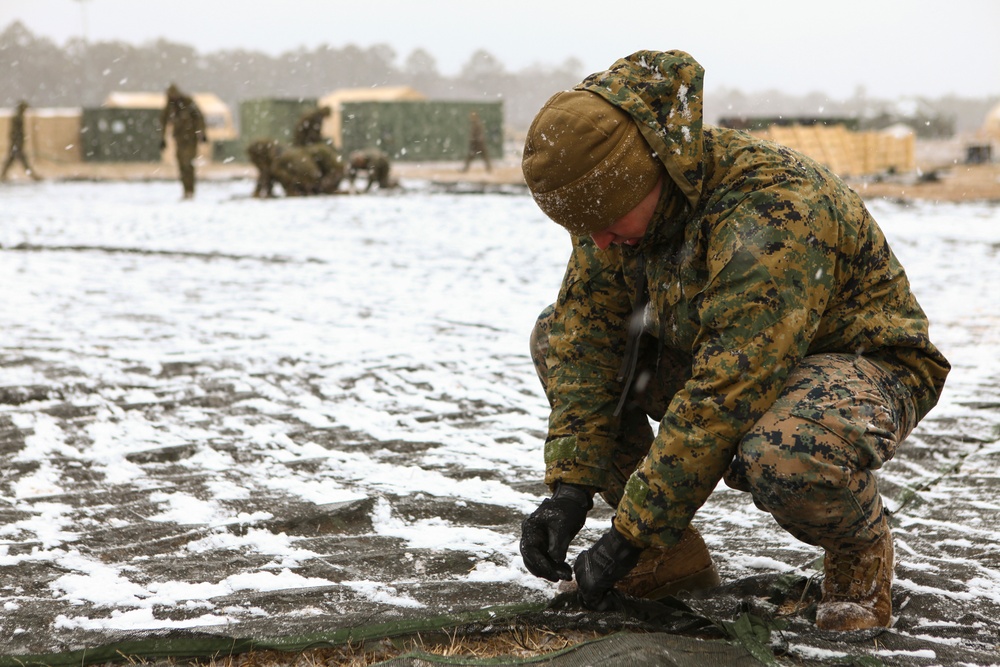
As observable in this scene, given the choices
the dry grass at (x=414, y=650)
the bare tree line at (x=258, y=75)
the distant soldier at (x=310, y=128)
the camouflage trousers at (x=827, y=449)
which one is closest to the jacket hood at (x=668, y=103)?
Answer: the camouflage trousers at (x=827, y=449)

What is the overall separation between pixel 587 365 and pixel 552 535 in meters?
0.38

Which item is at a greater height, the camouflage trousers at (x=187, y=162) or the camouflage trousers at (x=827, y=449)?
the camouflage trousers at (x=827, y=449)

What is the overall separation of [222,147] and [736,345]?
106ft

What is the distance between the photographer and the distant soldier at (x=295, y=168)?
15.3 meters

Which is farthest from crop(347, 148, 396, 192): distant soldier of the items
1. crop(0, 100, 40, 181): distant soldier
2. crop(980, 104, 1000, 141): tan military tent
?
crop(980, 104, 1000, 141): tan military tent

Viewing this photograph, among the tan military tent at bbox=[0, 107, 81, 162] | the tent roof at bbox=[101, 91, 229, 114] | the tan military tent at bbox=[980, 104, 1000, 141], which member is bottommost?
the tan military tent at bbox=[0, 107, 81, 162]

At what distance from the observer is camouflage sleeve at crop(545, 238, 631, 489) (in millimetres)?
2098

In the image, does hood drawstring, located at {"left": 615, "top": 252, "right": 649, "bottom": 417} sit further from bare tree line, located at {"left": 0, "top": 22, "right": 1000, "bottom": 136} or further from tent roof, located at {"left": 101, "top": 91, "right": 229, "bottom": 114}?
bare tree line, located at {"left": 0, "top": 22, "right": 1000, "bottom": 136}

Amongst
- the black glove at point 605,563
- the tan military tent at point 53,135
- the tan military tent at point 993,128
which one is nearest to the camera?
the black glove at point 605,563

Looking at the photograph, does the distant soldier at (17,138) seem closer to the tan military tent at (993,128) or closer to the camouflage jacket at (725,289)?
the camouflage jacket at (725,289)

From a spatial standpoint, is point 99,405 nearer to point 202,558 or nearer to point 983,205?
point 202,558

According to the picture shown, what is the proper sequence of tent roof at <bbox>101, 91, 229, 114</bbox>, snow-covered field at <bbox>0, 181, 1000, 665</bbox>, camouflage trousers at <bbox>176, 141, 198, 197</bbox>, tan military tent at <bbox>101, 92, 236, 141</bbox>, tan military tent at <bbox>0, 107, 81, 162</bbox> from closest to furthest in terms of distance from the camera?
snow-covered field at <bbox>0, 181, 1000, 665</bbox>
camouflage trousers at <bbox>176, 141, 198, 197</bbox>
tan military tent at <bbox>0, 107, 81, 162</bbox>
tent roof at <bbox>101, 91, 229, 114</bbox>
tan military tent at <bbox>101, 92, 236, 141</bbox>

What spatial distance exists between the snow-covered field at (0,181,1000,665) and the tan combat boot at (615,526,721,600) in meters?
0.15

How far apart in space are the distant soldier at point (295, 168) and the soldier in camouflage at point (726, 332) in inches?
545
